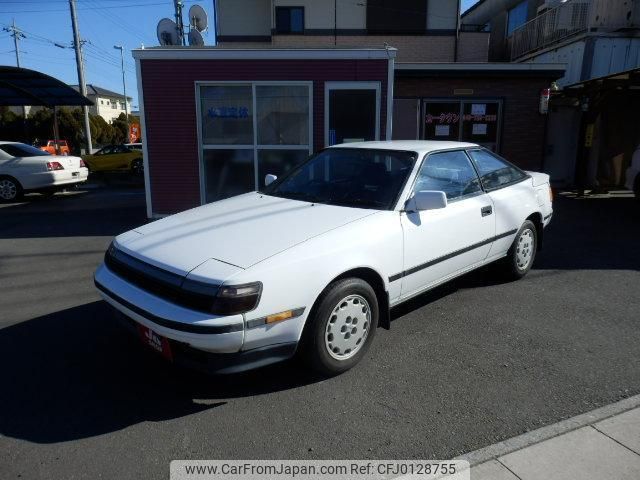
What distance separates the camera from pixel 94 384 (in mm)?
3125

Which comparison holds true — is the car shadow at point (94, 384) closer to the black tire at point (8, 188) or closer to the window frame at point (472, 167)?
the window frame at point (472, 167)

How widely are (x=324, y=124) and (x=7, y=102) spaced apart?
13058 millimetres

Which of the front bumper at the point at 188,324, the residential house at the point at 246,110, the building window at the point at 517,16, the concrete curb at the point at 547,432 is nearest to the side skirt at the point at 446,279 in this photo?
the concrete curb at the point at 547,432

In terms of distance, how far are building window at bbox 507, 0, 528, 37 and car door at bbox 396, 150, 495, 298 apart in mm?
19449

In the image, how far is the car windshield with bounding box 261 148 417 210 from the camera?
367 cm

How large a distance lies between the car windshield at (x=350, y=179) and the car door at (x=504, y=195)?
106cm

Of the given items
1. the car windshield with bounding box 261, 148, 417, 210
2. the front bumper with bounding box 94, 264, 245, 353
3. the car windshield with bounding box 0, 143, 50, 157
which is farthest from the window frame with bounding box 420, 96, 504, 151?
the front bumper with bounding box 94, 264, 245, 353

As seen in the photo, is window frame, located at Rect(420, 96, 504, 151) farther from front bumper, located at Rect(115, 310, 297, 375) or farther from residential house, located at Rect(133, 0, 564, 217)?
front bumper, located at Rect(115, 310, 297, 375)

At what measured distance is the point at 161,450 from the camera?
2496 millimetres

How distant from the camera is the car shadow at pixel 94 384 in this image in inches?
108

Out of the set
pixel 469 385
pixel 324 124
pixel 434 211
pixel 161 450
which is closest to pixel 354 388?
pixel 469 385

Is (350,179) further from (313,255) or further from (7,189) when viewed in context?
(7,189)

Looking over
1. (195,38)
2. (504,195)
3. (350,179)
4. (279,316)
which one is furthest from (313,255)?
(195,38)

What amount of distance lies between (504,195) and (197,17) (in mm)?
9700
